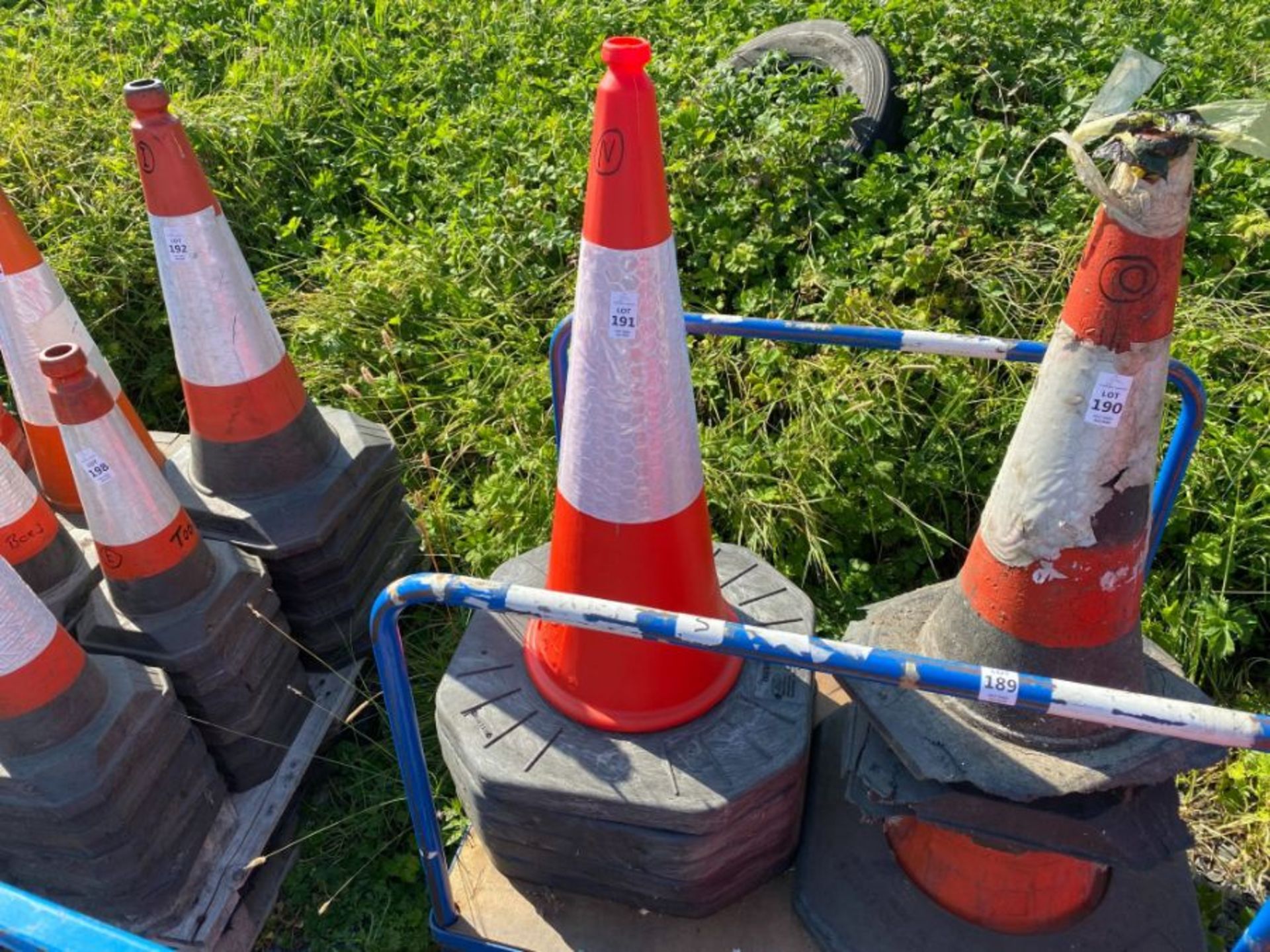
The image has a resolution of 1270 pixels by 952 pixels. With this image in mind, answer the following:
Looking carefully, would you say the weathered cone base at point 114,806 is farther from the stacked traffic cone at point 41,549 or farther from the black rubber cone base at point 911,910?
the black rubber cone base at point 911,910

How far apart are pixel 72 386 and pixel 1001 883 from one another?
A: 2.36 m

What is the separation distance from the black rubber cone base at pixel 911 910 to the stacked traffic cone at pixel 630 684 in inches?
4.4

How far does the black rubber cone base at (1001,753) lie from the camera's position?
69.1 inches

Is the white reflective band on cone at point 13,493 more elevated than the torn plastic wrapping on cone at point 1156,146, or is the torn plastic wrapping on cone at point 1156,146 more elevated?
the torn plastic wrapping on cone at point 1156,146

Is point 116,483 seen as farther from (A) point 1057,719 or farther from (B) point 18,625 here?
(A) point 1057,719

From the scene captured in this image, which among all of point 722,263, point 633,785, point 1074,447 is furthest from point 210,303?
point 1074,447

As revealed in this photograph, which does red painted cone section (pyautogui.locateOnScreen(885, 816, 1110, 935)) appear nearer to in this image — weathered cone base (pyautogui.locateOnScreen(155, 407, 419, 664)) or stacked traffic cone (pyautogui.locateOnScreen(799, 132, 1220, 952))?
stacked traffic cone (pyautogui.locateOnScreen(799, 132, 1220, 952))

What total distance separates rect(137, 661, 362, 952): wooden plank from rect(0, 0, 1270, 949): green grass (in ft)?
0.39

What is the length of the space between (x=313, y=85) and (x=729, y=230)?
3083mm

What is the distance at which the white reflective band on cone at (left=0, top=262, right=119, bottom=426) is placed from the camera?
264 cm

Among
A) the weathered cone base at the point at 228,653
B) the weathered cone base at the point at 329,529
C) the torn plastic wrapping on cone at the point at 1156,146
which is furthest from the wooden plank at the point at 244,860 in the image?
the torn plastic wrapping on cone at the point at 1156,146

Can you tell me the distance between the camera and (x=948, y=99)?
4.26m

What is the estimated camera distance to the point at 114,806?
218 cm

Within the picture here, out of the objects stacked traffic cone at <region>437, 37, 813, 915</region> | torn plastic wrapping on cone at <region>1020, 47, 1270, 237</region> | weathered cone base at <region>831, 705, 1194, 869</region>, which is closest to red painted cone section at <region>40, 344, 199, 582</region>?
stacked traffic cone at <region>437, 37, 813, 915</region>
